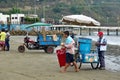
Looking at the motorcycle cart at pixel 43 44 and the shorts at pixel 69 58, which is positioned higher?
the shorts at pixel 69 58

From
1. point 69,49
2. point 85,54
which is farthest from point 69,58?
point 85,54

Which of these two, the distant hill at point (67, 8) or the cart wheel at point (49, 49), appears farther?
the distant hill at point (67, 8)

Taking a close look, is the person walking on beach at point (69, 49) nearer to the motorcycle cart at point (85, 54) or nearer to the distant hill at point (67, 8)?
the motorcycle cart at point (85, 54)

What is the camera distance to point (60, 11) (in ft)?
474

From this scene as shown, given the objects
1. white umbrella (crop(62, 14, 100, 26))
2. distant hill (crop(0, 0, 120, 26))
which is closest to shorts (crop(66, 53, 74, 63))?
white umbrella (crop(62, 14, 100, 26))

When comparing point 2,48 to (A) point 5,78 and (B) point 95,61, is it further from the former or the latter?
(A) point 5,78

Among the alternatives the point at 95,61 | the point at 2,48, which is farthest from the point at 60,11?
the point at 95,61

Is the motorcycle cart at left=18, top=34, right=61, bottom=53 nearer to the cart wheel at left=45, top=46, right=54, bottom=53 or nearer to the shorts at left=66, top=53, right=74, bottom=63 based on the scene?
the cart wheel at left=45, top=46, right=54, bottom=53

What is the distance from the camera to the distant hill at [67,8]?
141 meters

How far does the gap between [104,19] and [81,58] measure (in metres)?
135

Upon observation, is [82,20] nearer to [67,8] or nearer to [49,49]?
[49,49]

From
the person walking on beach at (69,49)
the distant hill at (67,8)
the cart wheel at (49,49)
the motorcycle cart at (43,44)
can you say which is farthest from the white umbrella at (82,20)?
the distant hill at (67,8)

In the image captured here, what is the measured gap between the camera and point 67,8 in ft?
483

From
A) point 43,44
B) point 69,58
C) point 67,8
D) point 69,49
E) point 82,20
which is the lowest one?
point 67,8
